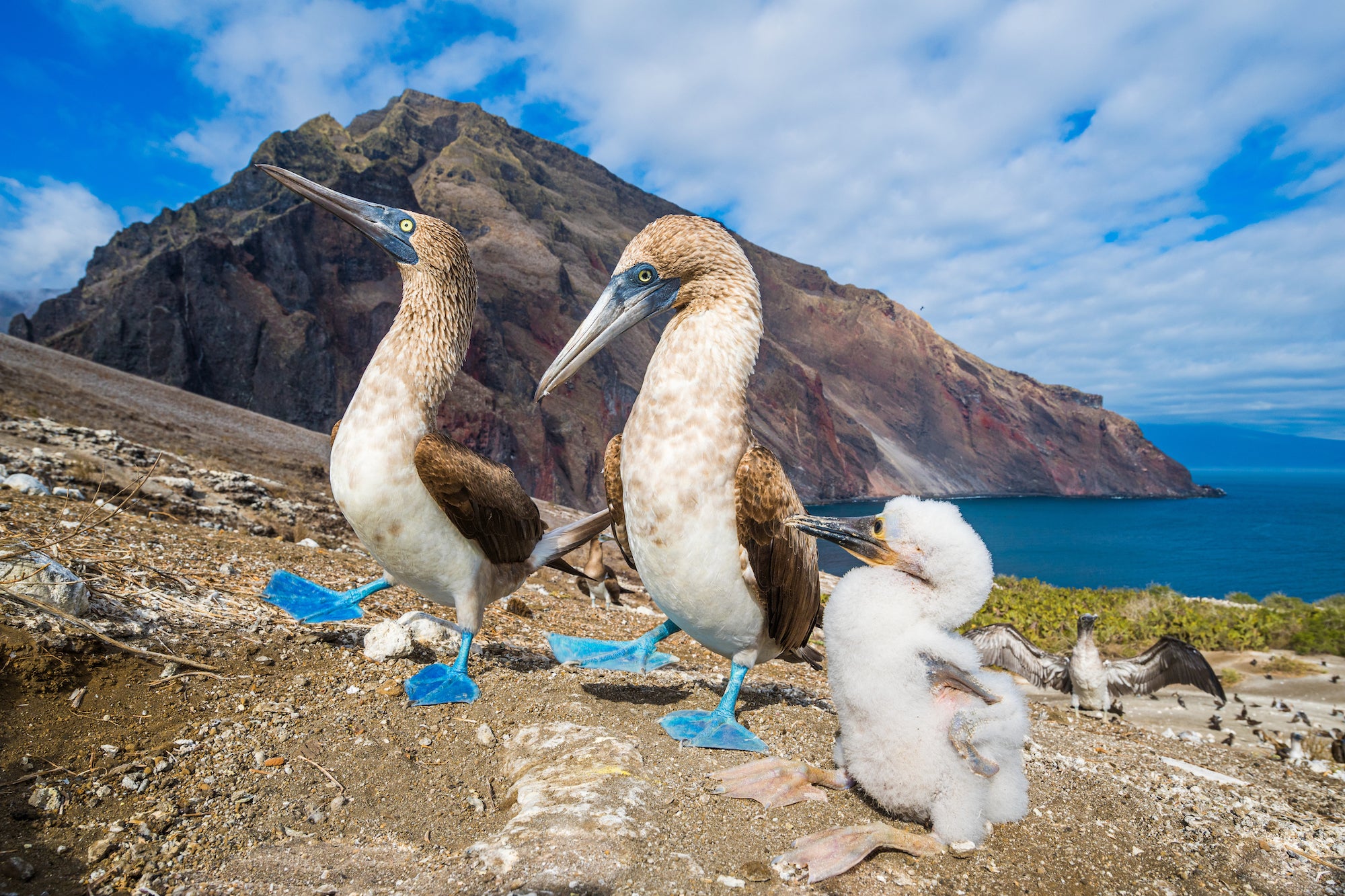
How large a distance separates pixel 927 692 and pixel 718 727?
103cm

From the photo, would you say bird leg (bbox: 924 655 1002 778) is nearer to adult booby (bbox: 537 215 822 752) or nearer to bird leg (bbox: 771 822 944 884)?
bird leg (bbox: 771 822 944 884)

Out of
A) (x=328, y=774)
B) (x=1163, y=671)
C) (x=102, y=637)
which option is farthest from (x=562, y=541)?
(x=1163, y=671)

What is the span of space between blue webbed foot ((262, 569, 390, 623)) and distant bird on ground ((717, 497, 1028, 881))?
261 centimetres

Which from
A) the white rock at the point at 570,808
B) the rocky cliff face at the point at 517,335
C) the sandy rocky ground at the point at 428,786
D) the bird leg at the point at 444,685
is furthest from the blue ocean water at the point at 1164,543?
the white rock at the point at 570,808

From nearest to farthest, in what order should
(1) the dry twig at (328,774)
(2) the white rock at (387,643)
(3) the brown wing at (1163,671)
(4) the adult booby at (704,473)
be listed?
(1) the dry twig at (328,774) → (4) the adult booby at (704,473) → (2) the white rock at (387,643) → (3) the brown wing at (1163,671)

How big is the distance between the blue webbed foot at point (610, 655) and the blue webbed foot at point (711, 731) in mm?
538

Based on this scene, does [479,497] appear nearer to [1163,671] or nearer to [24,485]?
[24,485]

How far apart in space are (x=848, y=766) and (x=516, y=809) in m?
1.38

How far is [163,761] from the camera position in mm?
2406

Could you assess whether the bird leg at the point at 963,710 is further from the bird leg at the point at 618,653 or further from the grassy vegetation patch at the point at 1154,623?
the grassy vegetation patch at the point at 1154,623

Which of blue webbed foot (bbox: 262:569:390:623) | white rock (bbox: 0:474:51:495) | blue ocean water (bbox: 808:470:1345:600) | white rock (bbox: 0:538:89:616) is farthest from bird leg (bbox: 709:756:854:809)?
blue ocean water (bbox: 808:470:1345:600)

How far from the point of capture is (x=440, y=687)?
3.40 meters

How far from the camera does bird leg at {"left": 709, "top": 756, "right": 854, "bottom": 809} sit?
2.65m

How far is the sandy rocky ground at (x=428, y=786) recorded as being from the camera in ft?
6.82
